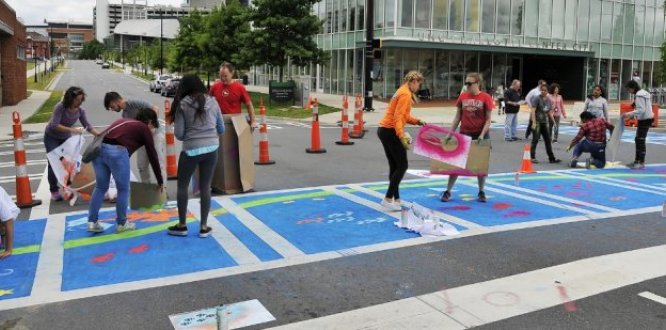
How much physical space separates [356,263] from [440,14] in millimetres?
33016

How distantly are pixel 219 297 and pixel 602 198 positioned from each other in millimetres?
6490

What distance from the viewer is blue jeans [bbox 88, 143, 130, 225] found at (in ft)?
21.6

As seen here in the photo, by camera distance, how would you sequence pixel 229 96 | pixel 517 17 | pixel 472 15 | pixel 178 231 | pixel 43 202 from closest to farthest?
pixel 178 231
pixel 43 202
pixel 229 96
pixel 472 15
pixel 517 17

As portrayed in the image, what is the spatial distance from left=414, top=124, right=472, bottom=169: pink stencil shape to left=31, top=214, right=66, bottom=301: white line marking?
473 centimetres

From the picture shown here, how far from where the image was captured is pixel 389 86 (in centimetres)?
3669

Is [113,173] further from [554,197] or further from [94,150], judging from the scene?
[554,197]

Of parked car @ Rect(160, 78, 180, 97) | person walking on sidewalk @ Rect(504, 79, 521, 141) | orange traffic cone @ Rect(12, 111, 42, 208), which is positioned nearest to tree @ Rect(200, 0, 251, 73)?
parked car @ Rect(160, 78, 180, 97)

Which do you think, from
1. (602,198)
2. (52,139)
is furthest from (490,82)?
(52,139)

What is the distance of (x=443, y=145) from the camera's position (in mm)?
8531

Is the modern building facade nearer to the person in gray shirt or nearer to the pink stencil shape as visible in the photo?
the pink stencil shape

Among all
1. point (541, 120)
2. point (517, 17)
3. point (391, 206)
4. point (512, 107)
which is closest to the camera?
point (391, 206)

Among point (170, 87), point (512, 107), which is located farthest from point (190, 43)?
point (512, 107)

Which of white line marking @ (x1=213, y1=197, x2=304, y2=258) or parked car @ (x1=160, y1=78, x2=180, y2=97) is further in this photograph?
parked car @ (x1=160, y1=78, x2=180, y2=97)

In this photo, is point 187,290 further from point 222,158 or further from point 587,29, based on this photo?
point 587,29
